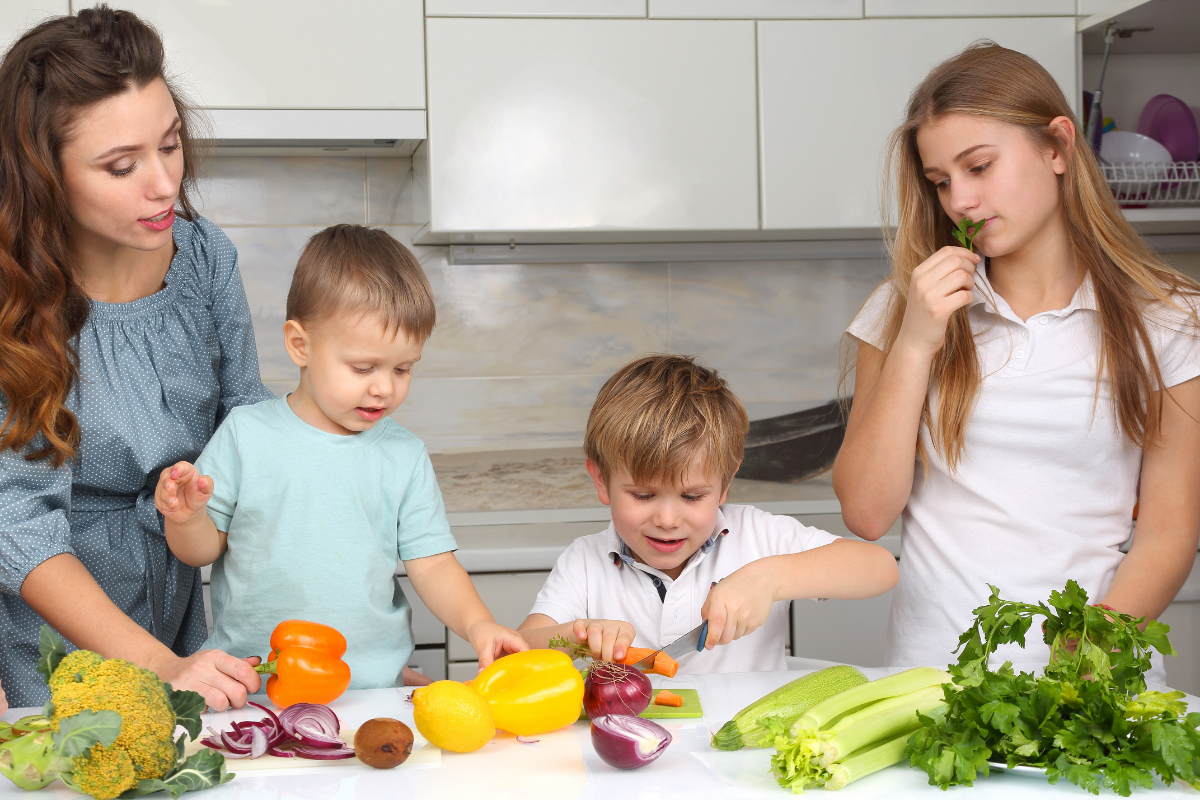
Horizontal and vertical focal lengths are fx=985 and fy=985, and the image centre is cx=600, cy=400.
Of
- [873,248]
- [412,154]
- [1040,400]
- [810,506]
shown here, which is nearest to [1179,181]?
[873,248]

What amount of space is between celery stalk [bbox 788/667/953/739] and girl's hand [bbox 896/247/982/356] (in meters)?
0.46

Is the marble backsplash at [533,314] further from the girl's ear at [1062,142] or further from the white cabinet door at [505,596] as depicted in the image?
the girl's ear at [1062,142]

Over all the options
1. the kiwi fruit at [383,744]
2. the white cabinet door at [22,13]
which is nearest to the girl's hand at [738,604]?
the kiwi fruit at [383,744]

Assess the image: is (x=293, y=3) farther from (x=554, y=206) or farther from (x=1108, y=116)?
(x=1108, y=116)

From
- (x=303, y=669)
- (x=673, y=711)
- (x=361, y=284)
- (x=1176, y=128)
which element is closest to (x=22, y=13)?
(x=361, y=284)

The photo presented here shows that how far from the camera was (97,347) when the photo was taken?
3.91ft

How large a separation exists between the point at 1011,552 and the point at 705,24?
135 cm

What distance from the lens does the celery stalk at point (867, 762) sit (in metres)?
0.70

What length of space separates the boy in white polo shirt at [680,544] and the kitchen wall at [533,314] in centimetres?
116

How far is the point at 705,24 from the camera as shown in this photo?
6.89 ft

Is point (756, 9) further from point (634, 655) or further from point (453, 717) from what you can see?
point (453, 717)

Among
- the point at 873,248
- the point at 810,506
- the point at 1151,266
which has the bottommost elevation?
the point at 810,506

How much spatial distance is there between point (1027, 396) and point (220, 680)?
0.98 meters

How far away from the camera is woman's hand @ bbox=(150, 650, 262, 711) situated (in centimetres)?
88
